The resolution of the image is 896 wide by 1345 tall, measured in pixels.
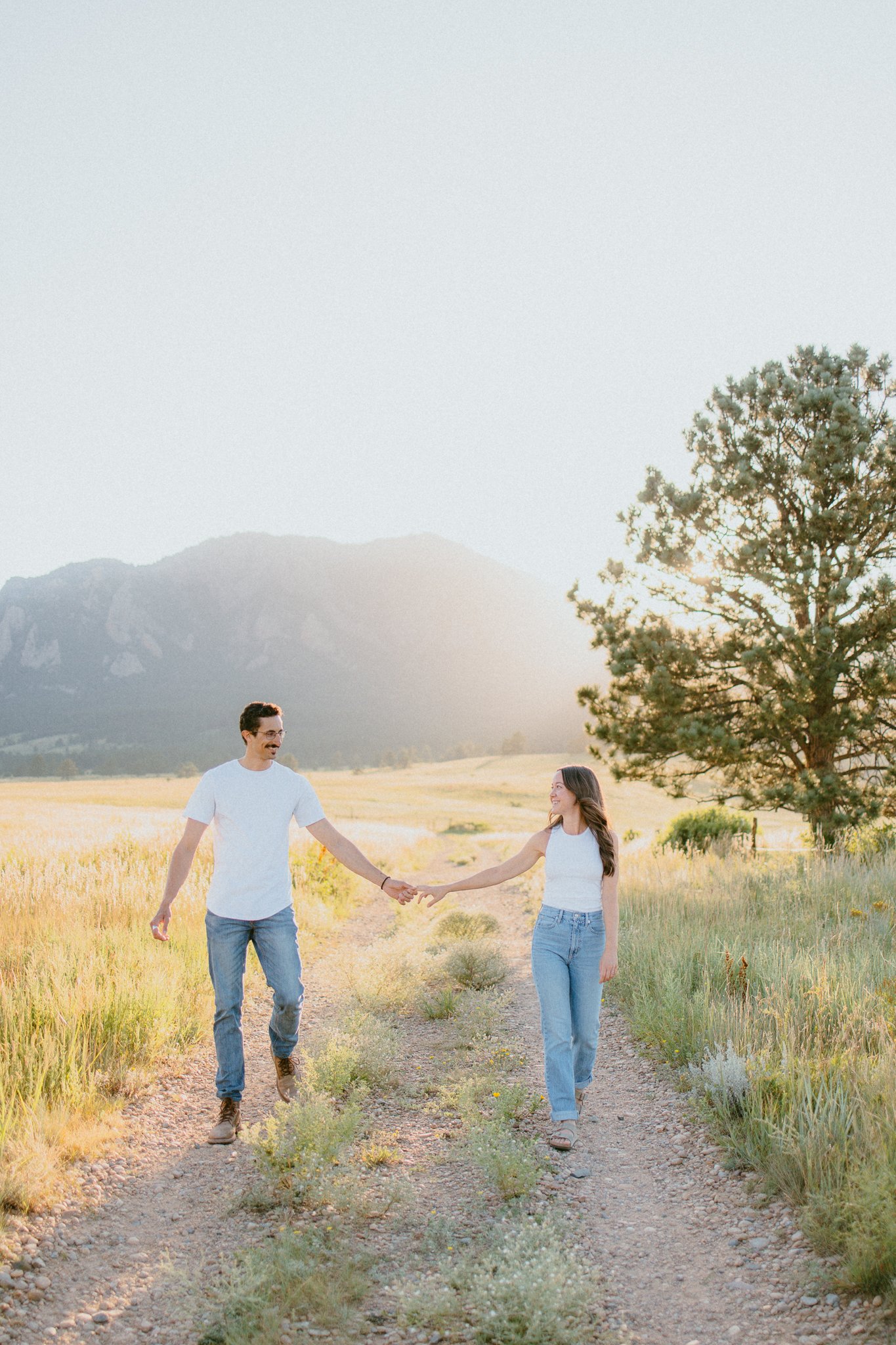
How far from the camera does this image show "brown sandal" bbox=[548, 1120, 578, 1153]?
4941 mm

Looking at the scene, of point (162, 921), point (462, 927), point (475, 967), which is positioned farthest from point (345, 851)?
point (462, 927)

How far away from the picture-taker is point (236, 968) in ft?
17.5

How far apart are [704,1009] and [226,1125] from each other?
3.52 metres

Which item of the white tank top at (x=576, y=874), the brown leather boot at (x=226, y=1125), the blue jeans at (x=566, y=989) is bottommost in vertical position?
the brown leather boot at (x=226, y=1125)

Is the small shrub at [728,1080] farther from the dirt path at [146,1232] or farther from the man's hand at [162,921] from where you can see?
the man's hand at [162,921]

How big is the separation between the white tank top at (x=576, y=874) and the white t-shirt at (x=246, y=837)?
1681mm

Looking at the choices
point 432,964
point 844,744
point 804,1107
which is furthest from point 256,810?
point 844,744

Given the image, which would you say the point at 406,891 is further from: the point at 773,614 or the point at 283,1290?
the point at 773,614

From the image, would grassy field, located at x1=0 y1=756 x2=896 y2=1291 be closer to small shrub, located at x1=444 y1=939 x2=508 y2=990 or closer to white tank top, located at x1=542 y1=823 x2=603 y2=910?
white tank top, located at x1=542 y1=823 x2=603 y2=910

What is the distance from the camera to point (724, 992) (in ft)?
21.8

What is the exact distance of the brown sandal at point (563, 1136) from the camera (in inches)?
195

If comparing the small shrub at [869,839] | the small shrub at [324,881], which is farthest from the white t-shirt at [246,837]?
the small shrub at [869,839]

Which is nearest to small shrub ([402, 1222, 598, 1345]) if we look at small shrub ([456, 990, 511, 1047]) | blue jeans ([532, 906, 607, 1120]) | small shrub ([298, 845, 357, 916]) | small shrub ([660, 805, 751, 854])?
blue jeans ([532, 906, 607, 1120])

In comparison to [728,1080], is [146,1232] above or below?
below
